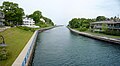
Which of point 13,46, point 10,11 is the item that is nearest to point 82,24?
point 10,11

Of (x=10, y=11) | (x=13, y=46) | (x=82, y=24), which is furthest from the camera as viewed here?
(x=82, y=24)

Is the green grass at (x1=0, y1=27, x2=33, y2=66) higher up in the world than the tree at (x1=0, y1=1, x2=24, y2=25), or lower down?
lower down

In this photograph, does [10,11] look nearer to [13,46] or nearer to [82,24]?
[82,24]

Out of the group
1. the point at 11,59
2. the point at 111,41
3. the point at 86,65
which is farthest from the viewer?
the point at 111,41

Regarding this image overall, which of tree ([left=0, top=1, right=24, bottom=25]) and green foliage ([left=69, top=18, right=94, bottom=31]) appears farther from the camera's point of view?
green foliage ([left=69, top=18, right=94, bottom=31])

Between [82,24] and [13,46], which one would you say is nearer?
[13,46]

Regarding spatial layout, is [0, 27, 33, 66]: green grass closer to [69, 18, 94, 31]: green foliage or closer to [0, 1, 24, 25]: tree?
[0, 1, 24, 25]: tree

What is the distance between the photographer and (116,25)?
69.6 m

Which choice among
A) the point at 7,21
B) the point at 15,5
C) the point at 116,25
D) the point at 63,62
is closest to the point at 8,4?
the point at 15,5

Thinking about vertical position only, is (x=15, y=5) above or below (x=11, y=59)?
above

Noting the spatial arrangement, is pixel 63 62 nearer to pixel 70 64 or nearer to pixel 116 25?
pixel 70 64

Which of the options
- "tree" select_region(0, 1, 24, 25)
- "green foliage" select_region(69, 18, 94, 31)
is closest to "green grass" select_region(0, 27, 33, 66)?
"tree" select_region(0, 1, 24, 25)

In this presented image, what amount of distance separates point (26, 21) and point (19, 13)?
57737 millimetres

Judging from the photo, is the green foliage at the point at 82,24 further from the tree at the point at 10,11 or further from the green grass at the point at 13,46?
the green grass at the point at 13,46
